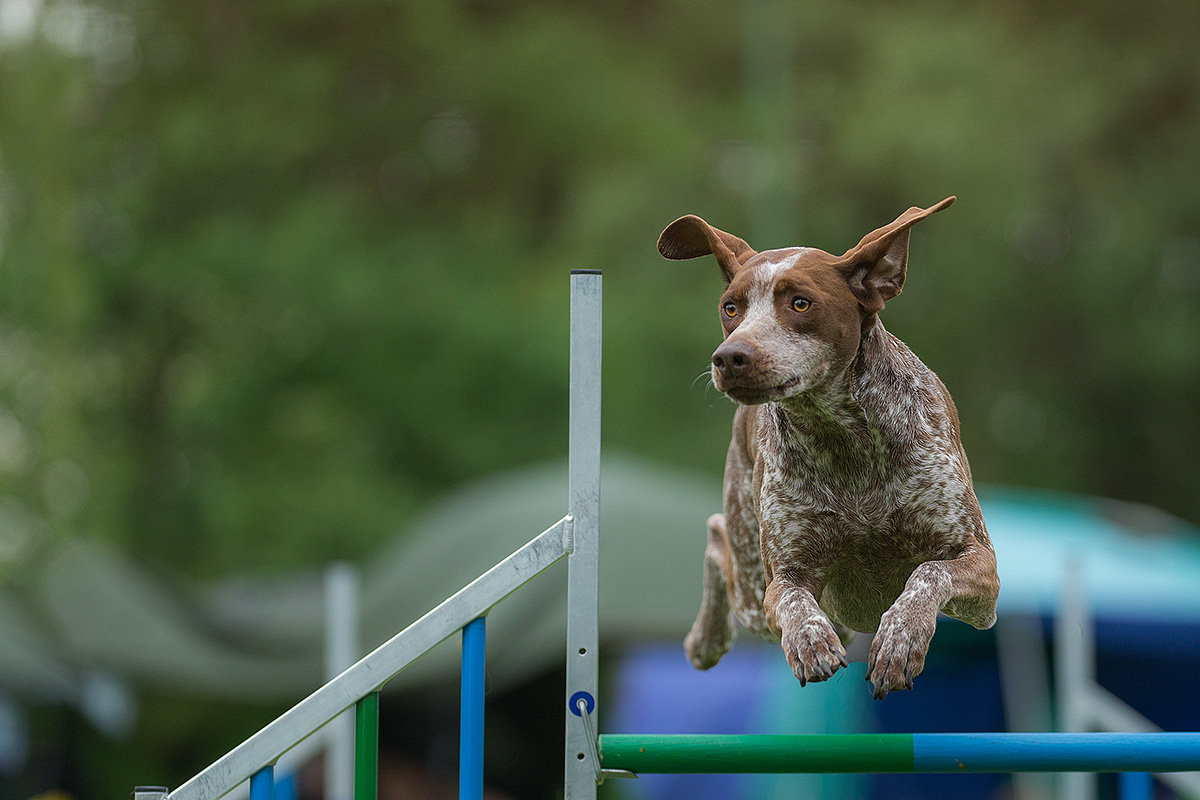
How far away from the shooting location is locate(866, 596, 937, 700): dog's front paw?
2.74m

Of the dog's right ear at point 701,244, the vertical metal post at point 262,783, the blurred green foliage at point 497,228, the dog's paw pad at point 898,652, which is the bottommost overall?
the vertical metal post at point 262,783

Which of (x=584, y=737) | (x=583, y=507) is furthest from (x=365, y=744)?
(x=583, y=507)

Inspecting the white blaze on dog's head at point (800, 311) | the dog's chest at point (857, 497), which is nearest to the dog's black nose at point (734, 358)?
the white blaze on dog's head at point (800, 311)

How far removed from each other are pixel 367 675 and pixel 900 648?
1.25 metres

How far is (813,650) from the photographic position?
2814 millimetres

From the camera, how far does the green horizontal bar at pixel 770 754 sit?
2.93 meters

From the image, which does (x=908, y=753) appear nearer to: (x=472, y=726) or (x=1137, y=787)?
(x=472, y=726)

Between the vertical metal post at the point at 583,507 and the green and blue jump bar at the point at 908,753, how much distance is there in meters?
0.18

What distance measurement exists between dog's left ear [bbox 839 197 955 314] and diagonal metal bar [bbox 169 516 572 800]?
2.92ft

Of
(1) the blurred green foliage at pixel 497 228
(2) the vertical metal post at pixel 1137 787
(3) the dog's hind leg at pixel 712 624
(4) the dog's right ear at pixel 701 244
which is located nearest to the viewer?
(4) the dog's right ear at pixel 701 244

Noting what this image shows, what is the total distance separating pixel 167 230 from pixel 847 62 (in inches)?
447

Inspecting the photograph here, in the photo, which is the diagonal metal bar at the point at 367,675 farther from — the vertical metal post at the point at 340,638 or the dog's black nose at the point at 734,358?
the vertical metal post at the point at 340,638

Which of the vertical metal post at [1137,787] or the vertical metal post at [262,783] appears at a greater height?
the vertical metal post at [1137,787]

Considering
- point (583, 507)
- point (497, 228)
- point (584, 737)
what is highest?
point (497, 228)
